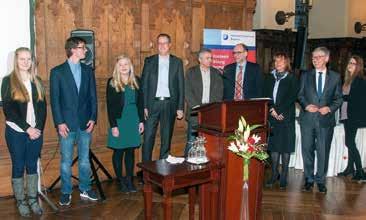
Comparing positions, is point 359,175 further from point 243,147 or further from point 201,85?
point 243,147

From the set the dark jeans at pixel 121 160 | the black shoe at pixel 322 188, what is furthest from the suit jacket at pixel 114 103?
the black shoe at pixel 322 188

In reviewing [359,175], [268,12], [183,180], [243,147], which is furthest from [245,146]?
[268,12]

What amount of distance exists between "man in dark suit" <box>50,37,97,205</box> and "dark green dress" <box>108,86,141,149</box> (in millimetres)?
344

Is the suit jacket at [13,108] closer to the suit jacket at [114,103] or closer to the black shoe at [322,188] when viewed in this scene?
the suit jacket at [114,103]

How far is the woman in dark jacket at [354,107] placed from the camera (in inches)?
193

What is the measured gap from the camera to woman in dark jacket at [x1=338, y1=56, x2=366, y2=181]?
4895 mm

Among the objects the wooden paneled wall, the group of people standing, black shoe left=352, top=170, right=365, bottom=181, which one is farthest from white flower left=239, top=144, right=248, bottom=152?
black shoe left=352, top=170, right=365, bottom=181

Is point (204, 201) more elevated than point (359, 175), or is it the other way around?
point (204, 201)

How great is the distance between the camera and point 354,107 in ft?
16.3

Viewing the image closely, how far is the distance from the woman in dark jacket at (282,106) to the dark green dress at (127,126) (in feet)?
4.97

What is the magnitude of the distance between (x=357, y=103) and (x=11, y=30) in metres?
3.92

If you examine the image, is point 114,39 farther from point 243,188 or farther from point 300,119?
point 243,188

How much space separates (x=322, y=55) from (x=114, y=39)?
240 centimetres

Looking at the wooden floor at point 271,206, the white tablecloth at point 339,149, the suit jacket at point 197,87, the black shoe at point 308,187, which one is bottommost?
the wooden floor at point 271,206
